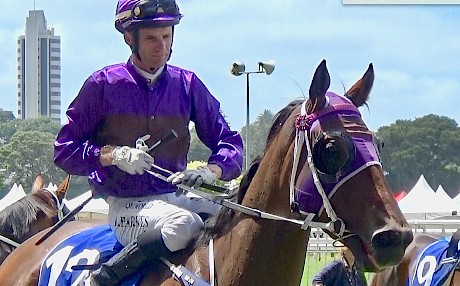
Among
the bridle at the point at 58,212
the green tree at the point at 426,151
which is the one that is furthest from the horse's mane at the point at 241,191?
the green tree at the point at 426,151

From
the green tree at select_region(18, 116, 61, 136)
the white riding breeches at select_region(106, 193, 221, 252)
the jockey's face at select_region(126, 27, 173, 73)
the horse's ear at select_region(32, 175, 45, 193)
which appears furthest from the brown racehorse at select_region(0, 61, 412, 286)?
the green tree at select_region(18, 116, 61, 136)

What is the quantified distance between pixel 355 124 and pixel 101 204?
21.5m

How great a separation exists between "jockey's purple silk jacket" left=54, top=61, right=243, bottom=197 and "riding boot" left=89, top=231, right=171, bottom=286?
364 mm

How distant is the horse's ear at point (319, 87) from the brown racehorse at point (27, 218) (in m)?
3.93

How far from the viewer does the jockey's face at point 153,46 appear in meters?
4.53

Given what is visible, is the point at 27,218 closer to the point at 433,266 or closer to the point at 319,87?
the point at 433,266

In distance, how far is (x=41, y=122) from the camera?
10481cm

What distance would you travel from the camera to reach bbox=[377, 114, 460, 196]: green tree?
196 ft

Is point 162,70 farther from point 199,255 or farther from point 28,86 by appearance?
point 28,86

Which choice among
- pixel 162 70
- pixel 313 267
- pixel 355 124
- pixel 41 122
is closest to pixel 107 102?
pixel 162 70

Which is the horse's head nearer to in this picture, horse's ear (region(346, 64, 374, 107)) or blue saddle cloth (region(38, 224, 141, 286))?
horse's ear (region(346, 64, 374, 107))

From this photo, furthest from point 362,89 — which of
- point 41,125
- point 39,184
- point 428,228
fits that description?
point 41,125

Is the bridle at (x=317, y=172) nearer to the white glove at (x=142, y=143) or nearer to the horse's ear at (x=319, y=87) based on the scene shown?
the horse's ear at (x=319, y=87)

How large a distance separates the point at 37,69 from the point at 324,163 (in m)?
124
